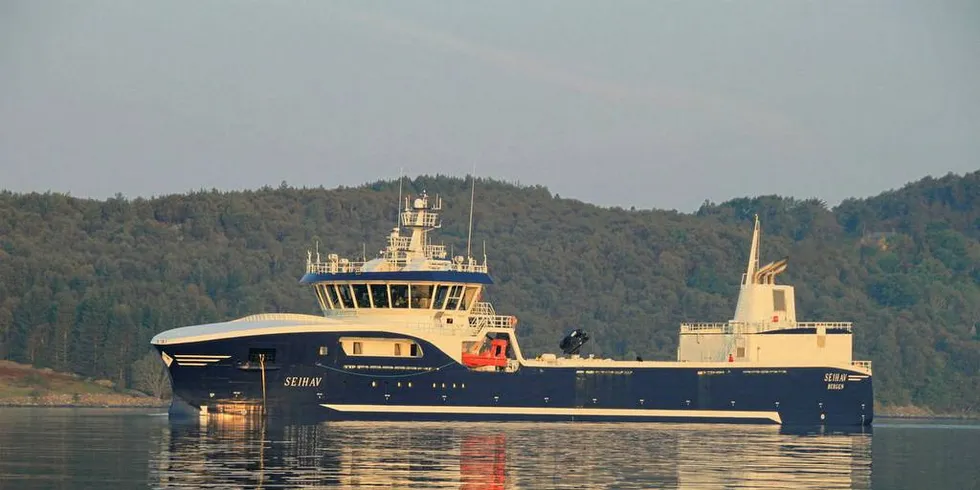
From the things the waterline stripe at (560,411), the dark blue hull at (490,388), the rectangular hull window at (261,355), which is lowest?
the waterline stripe at (560,411)

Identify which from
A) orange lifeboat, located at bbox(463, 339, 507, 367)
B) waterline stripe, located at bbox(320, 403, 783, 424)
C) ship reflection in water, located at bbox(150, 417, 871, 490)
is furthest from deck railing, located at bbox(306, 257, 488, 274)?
ship reflection in water, located at bbox(150, 417, 871, 490)

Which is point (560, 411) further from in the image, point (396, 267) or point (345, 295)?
point (345, 295)

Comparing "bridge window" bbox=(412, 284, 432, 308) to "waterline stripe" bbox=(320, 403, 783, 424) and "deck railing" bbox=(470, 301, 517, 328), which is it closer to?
"deck railing" bbox=(470, 301, 517, 328)

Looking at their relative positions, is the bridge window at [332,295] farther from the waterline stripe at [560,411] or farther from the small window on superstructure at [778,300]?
the small window on superstructure at [778,300]

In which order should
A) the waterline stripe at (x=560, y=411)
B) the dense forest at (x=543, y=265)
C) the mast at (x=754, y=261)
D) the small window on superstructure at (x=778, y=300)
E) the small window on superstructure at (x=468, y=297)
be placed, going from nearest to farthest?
the waterline stripe at (x=560, y=411) → the small window on superstructure at (x=468, y=297) → the small window on superstructure at (x=778, y=300) → the mast at (x=754, y=261) → the dense forest at (x=543, y=265)

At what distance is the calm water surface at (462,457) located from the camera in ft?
121

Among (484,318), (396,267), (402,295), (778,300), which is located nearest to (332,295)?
(396,267)

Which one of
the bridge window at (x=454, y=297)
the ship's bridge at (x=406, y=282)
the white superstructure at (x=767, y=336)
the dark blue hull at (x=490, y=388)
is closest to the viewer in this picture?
the dark blue hull at (x=490, y=388)

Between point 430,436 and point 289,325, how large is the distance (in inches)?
414

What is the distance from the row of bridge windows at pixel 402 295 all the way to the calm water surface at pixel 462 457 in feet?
18.1

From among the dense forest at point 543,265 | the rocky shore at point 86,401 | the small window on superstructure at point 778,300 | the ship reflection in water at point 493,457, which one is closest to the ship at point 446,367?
the small window on superstructure at point 778,300

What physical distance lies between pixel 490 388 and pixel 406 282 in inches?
191

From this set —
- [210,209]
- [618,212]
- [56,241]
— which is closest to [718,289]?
[618,212]

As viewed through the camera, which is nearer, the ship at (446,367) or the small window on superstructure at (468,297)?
the ship at (446,367)
